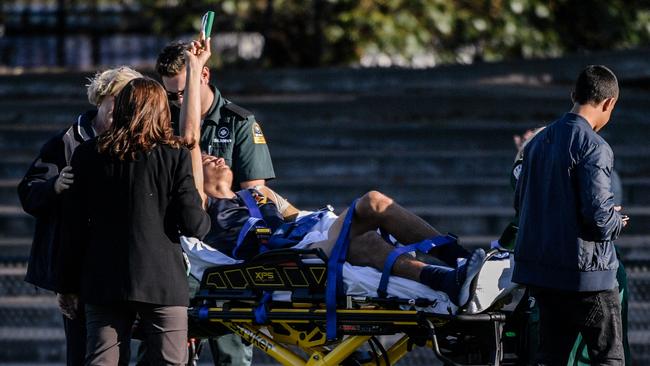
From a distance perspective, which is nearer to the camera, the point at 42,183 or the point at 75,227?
the point at 75,227

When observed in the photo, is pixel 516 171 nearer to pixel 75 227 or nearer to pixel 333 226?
pixel 333 226

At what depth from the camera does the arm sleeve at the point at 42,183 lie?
554 cm

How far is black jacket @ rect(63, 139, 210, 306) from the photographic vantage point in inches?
205

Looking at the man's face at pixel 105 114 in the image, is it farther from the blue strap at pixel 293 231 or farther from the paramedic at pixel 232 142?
the blue strap at pixel 293 231

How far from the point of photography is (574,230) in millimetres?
5590

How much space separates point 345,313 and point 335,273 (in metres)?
0.21

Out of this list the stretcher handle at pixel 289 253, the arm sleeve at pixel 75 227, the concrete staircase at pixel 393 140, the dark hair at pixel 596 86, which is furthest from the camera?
the concrete staircase at pixel 393 140

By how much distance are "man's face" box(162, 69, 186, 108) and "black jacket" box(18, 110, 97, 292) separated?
2.28 feet

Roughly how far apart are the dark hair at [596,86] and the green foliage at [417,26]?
31.3 feet

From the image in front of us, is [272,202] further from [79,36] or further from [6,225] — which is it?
[79,36]

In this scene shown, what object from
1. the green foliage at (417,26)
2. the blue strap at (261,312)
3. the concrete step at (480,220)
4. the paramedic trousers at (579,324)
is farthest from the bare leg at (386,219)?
the green foliage at (417,26)

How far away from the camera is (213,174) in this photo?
6574mm

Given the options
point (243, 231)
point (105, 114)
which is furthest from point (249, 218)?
point (105, 114)

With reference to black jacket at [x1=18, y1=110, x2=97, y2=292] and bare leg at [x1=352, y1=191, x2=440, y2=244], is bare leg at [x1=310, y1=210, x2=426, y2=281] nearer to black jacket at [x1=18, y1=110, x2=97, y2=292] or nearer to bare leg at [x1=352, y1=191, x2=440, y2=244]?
bare leg at [x1=352, y1=191, x2=440, y2=244]
